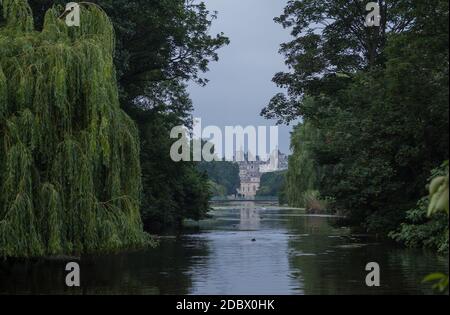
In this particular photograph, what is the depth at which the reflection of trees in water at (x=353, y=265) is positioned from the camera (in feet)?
64.9

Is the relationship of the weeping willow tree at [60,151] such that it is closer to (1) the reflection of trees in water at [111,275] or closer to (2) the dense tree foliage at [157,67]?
(1) the reflection of trees in water at [111,275]

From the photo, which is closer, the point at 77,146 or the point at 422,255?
the point at 77,146

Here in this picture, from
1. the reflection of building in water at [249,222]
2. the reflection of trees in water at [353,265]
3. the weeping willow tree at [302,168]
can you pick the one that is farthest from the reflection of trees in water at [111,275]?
the weeping willow tree at [302,168]

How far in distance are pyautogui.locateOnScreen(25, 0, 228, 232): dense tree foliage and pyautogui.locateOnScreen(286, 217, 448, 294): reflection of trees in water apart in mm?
10382

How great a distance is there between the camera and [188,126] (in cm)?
5053

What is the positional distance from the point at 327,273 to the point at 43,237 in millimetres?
9925

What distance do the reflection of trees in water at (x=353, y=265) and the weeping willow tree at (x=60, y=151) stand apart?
5725mm

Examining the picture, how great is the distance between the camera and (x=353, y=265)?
1013 inches

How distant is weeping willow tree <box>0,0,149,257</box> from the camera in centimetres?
1745

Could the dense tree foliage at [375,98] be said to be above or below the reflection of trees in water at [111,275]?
above

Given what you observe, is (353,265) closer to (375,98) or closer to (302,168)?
(375,98)

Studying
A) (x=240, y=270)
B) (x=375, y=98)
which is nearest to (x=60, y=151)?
(x=240, y=270)
